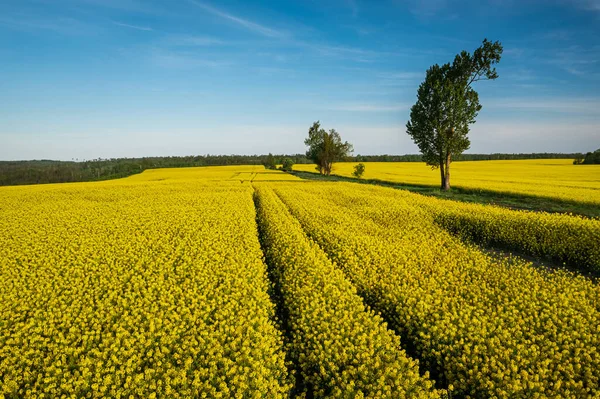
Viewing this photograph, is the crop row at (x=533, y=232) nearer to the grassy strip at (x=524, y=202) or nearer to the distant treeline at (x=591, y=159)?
the grassy strip at (x=524, y=202)

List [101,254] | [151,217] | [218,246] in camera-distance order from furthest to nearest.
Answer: [151,217], [218,246], [101,254]

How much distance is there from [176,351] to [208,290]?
2.27m

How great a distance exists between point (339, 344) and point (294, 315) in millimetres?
2256

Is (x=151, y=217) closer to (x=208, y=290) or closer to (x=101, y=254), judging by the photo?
(x=101, y=254)

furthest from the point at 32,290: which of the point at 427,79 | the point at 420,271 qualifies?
the point at 427,79

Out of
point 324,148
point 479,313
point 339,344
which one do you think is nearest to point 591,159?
point 324,148

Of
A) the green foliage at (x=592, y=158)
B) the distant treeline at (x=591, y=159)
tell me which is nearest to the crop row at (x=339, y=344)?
the distant treeline at (x=591, y=159)

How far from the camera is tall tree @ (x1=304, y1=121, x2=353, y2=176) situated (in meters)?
65.9

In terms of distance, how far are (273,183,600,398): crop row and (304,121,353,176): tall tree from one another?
53965 mm

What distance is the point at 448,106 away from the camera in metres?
29.9

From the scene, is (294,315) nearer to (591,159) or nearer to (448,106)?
(448,106)

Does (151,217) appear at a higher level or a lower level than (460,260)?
higher

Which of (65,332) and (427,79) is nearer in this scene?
(65,332)

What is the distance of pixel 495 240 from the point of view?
1448cm
